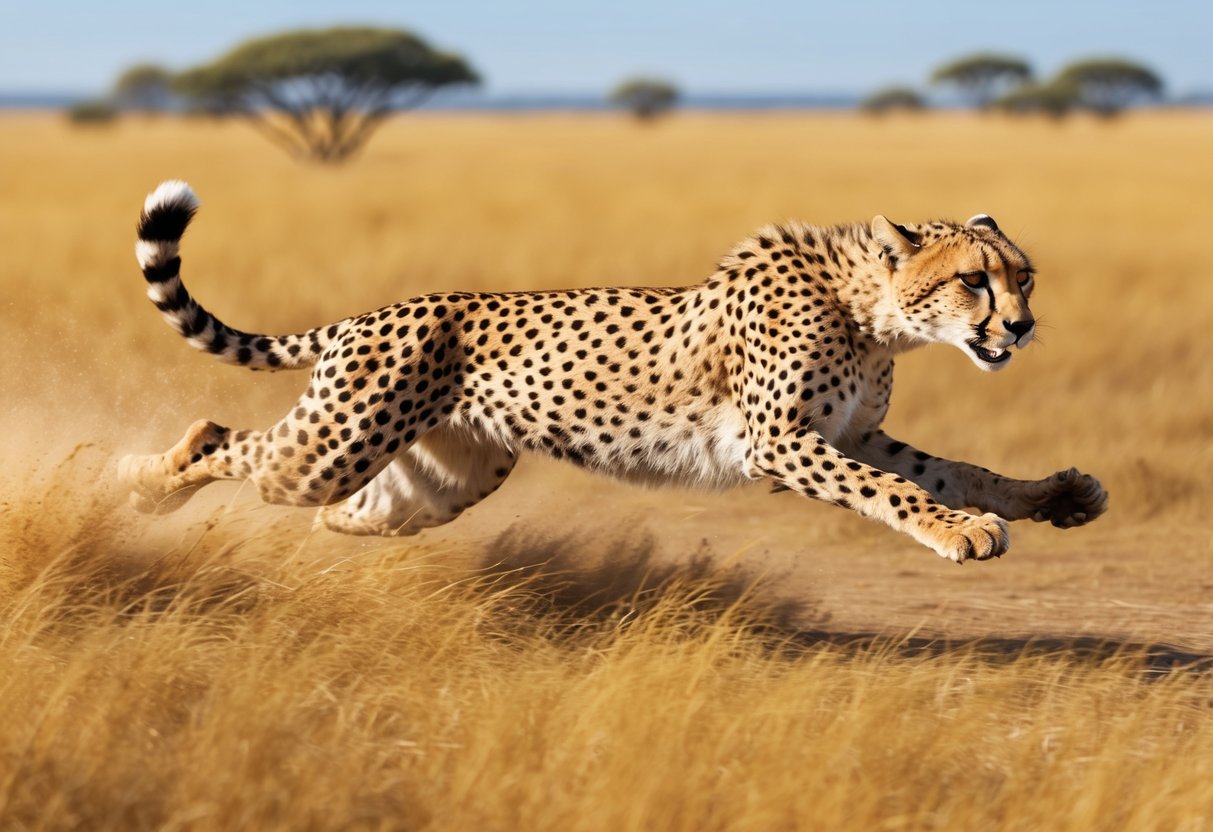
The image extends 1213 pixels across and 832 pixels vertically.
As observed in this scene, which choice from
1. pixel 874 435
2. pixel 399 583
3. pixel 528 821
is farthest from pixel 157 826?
pixel 874 435

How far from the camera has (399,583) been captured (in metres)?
4.26

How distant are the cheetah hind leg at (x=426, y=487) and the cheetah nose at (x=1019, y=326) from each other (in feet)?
4.52

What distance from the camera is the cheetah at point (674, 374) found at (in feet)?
13.5

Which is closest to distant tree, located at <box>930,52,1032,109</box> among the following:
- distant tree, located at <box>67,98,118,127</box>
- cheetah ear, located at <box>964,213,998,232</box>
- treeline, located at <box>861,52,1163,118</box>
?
treeline, located at <box>861,52,1163,118</box>

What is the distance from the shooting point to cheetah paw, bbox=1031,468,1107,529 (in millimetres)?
4242

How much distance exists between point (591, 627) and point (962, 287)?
1.24 meters

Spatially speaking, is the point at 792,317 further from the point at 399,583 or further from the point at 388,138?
the point at 388,138

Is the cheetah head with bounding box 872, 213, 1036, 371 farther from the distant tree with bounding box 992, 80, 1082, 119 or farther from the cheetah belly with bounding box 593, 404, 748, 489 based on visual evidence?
the distant tree with bounding box 992, 80, 1082, 119

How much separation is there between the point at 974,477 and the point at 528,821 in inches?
76.9

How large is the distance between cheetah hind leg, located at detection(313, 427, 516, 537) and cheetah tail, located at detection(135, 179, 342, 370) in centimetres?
37

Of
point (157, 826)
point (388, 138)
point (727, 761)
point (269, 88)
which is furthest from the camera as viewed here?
point (388, 138)

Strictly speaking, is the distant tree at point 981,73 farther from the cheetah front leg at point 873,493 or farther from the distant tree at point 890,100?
the cheetah front leg at point 873,493

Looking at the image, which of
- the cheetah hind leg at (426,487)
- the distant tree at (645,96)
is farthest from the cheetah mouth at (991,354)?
the distant tree at (645,96)

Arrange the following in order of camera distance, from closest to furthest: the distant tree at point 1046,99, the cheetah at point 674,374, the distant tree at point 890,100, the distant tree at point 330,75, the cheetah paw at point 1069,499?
1. the cheetah at point 674,374
2. the cheetah paw at point 1069,499
3. the distant tree at point 330,75
4. the distant tree at point 1046,99
5. the distant tree at point 890,100
